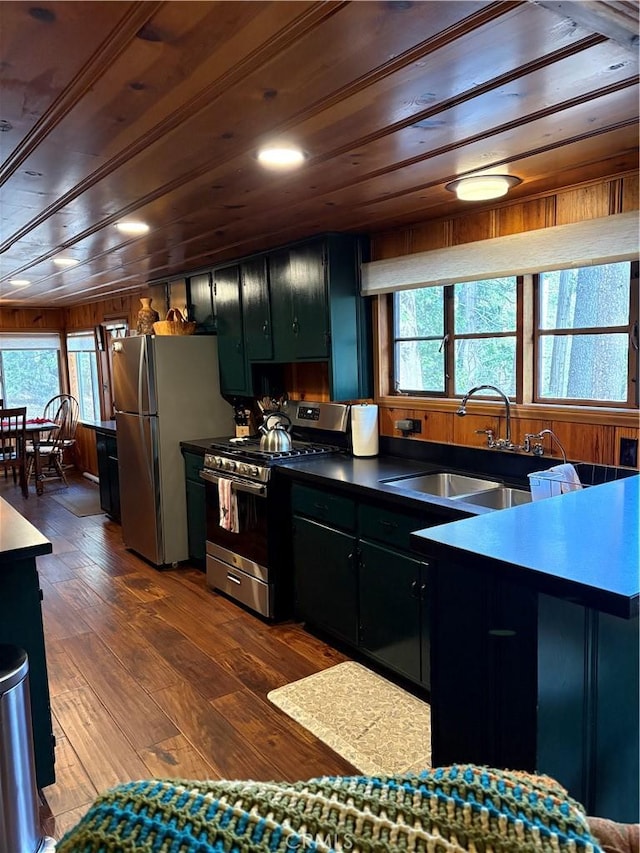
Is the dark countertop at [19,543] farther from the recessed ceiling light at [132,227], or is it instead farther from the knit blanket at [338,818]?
the knit blanket at [338,818]

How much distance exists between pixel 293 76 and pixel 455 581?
126 centimetres

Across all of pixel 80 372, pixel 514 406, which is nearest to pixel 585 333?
pixel 514 406

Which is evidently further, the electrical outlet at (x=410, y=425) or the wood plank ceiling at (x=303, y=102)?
the electrical outlet at (x=410, y=425)

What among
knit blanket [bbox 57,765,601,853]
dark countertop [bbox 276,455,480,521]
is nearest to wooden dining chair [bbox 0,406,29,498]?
dark countertop [bbox 276,455,480,521]

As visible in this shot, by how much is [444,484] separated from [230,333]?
6.84 ft

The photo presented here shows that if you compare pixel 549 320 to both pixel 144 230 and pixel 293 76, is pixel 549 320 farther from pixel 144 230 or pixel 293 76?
pixel 144 230

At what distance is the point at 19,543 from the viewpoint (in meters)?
2.12

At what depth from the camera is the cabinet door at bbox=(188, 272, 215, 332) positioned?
4770 mm

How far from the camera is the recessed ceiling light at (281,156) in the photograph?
2055 mm

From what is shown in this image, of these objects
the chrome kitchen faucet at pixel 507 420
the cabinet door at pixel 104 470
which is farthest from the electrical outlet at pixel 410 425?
the cabinet door at pixel 104 470

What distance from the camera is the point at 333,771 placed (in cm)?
230

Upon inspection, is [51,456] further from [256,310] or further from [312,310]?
[312,310]

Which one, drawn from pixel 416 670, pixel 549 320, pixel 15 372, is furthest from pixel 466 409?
pixel 15 372

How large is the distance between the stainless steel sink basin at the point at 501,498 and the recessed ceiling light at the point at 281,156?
5.28 ft
